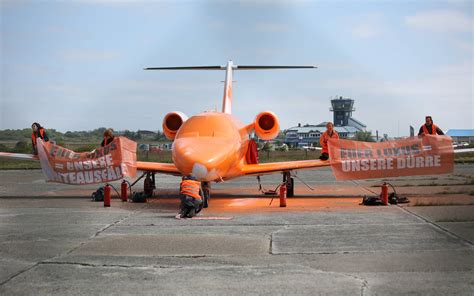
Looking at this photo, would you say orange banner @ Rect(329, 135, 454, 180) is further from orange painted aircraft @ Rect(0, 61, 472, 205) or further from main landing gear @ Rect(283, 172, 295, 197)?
main landing gear @ Rect(283, 172, 295, 197)

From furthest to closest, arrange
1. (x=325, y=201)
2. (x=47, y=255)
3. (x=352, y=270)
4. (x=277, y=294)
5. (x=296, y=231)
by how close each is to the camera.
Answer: (x=325, y=201) < (x=296, y=231) < (x=47, y=255) < (x=352, y=270) < (x=277, y=294)

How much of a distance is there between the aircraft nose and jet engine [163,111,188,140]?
5.22m

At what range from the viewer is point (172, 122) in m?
29.1

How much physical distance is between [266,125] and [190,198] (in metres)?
10.3

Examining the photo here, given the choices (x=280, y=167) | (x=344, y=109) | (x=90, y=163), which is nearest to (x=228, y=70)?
(x=280, y=167)

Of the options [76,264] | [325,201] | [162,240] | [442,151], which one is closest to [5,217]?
[162,240]

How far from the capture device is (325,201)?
24.4 m

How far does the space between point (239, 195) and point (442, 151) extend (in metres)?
8.60

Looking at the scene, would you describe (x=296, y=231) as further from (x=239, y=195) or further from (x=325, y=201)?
(x=239, y=195)

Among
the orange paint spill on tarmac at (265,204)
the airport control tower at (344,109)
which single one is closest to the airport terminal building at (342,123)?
the airport control tower at (344,109)

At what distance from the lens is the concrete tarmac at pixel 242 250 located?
33.5 feet

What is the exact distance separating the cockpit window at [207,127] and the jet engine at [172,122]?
3.68 meters

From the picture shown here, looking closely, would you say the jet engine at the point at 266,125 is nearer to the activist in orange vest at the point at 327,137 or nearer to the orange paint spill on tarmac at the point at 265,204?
the activist in orange vest at the point at 327,137

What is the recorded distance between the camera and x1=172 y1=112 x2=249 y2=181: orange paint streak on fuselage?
21.7 metres
